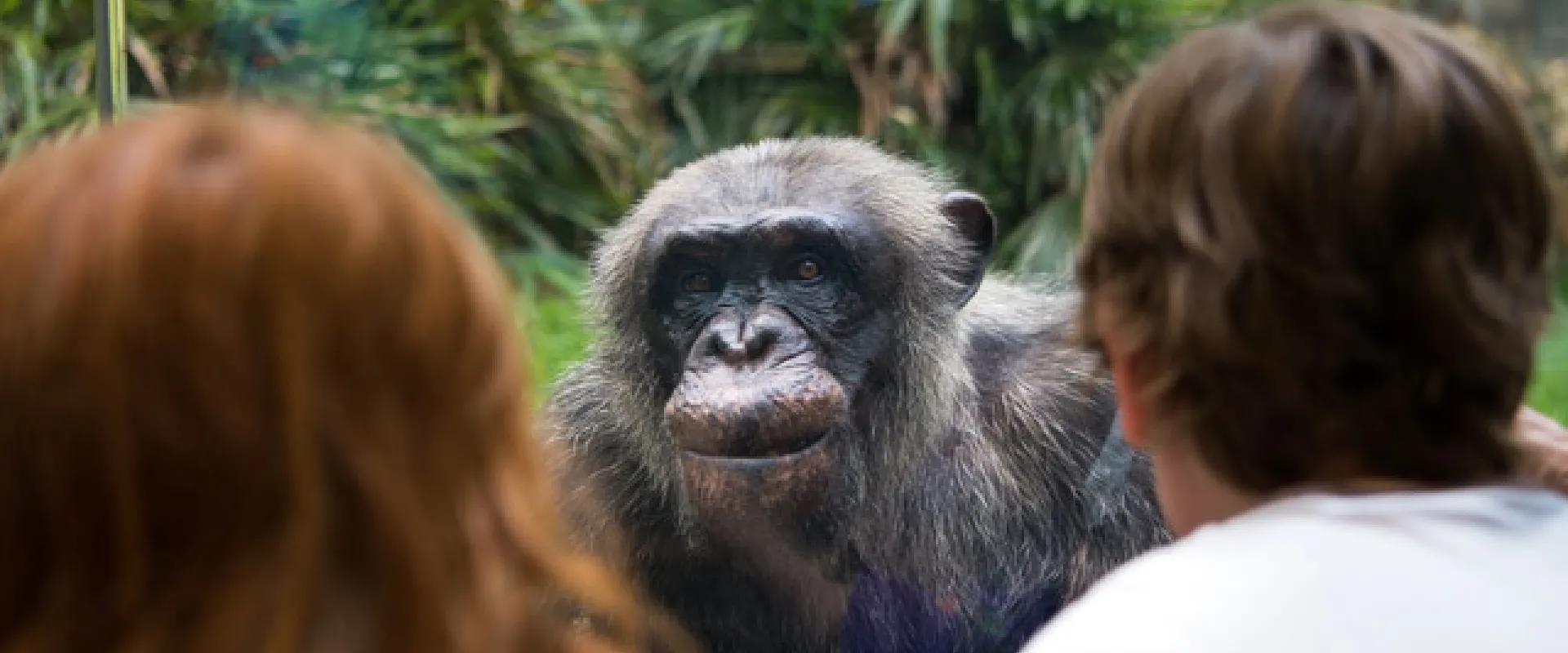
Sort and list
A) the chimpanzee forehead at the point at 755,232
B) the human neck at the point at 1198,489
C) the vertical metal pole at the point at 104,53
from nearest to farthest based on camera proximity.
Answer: the human neck at the point at 1198,489, the chimpanzee forehead at the point at 755,232, the vertical metal pole at the point at 104,53

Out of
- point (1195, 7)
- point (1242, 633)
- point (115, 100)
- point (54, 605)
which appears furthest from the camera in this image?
point (115, 100)

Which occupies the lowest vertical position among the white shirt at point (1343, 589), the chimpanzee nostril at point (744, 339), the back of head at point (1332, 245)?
the chimpanzee nostril at point (744, 339)

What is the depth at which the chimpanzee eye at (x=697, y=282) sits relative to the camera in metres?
1.73

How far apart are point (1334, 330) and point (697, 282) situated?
81cm

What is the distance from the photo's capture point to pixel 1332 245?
1.07m

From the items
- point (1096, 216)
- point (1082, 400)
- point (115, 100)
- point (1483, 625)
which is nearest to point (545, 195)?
point (115, 100)

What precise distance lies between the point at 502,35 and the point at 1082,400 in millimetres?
808

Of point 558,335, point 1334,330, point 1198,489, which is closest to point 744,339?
point 558,335

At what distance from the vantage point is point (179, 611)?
88 centimetres

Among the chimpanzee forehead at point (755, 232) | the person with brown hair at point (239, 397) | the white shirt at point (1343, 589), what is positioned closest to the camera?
the person with brown hair at point (239, 397)

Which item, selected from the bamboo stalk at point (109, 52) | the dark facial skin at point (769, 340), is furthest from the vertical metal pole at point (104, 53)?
the dark facial skin at point (769, 340)

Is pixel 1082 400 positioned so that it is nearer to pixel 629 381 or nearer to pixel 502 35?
pixel 629 381

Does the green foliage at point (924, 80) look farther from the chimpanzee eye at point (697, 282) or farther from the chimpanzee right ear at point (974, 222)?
the chimpanzee eye at point (697, 282)

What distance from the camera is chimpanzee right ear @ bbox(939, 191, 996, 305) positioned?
1.80 m
